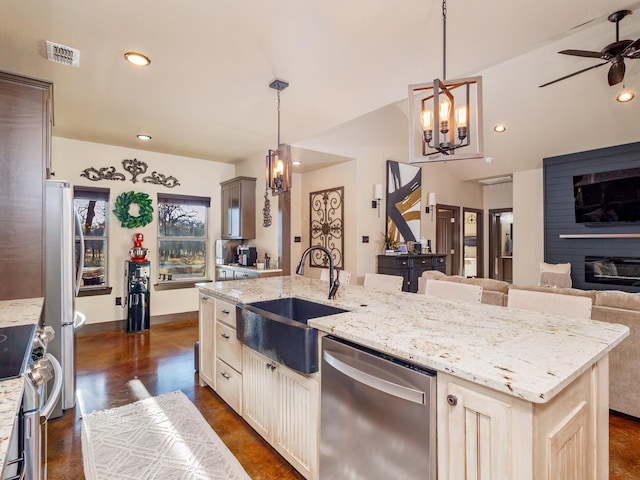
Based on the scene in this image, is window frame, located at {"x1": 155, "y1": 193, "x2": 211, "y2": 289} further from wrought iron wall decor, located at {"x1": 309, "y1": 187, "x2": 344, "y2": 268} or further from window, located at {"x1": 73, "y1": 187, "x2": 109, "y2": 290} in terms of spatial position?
wrought iron wall decor, located at {"x1": 309, "y1": 187, "x2": 344, "y2": 268}

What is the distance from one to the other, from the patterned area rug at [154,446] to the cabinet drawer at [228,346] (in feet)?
1.48

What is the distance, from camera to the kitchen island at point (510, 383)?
3.03 ft

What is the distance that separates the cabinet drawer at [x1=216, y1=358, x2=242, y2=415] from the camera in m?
2.34

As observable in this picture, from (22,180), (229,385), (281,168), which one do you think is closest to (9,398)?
(229,385)

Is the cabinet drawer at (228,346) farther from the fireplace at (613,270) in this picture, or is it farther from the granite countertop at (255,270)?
the fireplace at (613,270)

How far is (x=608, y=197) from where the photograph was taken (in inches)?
203

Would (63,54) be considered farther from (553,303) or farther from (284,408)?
(553,303)

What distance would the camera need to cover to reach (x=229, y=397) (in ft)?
8.14

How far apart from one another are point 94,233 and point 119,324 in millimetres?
1395

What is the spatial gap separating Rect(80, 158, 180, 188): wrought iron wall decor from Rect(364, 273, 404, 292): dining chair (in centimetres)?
396

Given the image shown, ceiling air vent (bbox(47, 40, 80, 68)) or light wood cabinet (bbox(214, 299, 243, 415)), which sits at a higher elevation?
ceiling air vent (bbox(47, 40, 80, 68))

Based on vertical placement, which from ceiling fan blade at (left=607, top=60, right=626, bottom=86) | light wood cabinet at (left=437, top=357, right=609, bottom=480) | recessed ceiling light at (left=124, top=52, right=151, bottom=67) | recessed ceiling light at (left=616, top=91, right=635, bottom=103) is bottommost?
light wood cabinet at (left=437, top=357, right=609, bottom=480)

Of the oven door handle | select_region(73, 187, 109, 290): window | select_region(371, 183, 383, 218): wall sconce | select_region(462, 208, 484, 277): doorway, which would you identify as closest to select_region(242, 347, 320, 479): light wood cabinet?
the oven door handle

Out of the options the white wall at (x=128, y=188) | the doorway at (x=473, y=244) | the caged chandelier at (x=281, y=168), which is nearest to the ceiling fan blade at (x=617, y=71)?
the caged chandelier at (x=281, y=168)
